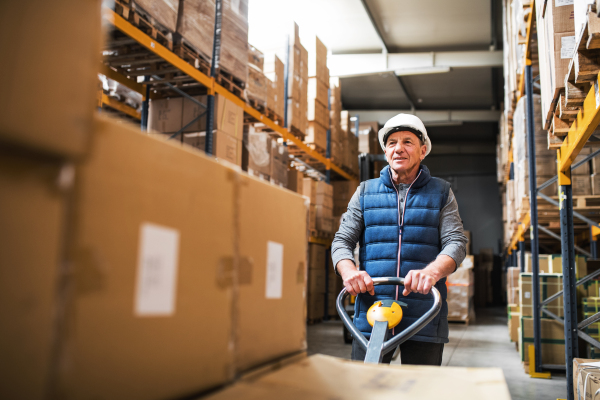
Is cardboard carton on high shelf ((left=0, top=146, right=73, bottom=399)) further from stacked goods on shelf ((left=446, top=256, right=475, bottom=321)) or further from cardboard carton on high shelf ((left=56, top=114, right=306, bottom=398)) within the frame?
stacked goods on shelf ((left=446, top=256, right=475, bottom=321))

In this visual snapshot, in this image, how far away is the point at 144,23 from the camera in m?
4.16

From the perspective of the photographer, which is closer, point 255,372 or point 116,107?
point 255,372

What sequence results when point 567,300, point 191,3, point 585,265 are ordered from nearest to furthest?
point 567,300 → point 191,3 → point 585,265

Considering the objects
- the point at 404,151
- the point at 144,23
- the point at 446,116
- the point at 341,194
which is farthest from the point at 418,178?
the point at 446,116

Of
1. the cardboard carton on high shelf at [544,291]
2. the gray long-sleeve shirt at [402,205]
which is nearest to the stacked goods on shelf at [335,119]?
the cardboard carton on high shelf at [544,291]

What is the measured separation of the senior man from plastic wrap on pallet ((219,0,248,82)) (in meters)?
3.09

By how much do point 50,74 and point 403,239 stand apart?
1984 millimetres

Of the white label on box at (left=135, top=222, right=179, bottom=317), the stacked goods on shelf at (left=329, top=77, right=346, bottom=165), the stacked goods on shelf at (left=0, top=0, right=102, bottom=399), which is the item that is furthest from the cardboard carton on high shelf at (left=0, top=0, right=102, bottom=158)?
the stacked goods on shelf at (left=329, top=77, right=346, bottom=165)

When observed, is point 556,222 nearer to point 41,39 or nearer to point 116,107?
point 116,107

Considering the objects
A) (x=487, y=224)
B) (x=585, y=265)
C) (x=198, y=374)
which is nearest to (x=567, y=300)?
(x=585, y=265)

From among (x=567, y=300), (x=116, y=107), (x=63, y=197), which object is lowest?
(x=567, y=300)

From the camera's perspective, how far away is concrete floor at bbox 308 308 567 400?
4680 mm

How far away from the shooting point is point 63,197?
24.1 inches

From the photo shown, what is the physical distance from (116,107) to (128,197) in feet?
19.8
